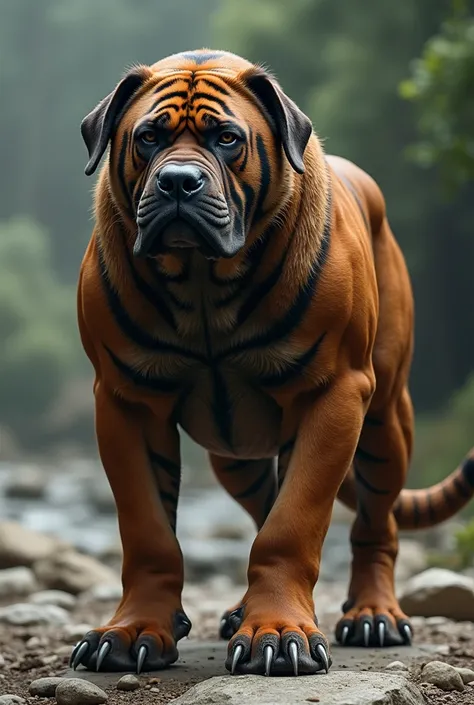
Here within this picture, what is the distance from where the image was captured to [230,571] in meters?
11.0

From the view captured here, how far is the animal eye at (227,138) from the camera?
3781 mm

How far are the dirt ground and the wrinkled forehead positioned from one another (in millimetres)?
1698

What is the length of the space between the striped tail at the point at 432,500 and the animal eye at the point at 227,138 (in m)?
2.16

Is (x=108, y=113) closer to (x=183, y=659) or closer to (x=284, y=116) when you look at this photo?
(x=284, y=116)

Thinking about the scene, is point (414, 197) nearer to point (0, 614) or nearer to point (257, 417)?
point (0, 614)

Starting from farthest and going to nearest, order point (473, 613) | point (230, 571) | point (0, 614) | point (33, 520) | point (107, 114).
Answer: point (33, 520) → point (230, 571) → point (0, 614) → point (473, 613) → point (107, 114)

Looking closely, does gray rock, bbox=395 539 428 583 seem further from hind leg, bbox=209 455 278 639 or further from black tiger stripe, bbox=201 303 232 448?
black tiger stripe, bbox=201 303 232 448

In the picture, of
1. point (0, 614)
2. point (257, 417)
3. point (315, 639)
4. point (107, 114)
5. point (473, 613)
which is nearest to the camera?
point (315, 639)

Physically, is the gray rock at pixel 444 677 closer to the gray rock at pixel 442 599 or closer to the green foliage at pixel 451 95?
the gray rock at pixel 442 599

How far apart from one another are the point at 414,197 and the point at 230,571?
44.7 ft

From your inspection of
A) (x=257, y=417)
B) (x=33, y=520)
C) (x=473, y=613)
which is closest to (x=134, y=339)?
(x=257, y=417)

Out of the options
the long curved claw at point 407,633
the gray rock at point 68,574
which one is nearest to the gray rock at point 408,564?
the gray rock at point 68,574

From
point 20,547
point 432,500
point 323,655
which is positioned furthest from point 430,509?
point 20,547

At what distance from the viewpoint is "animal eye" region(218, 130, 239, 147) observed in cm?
378
